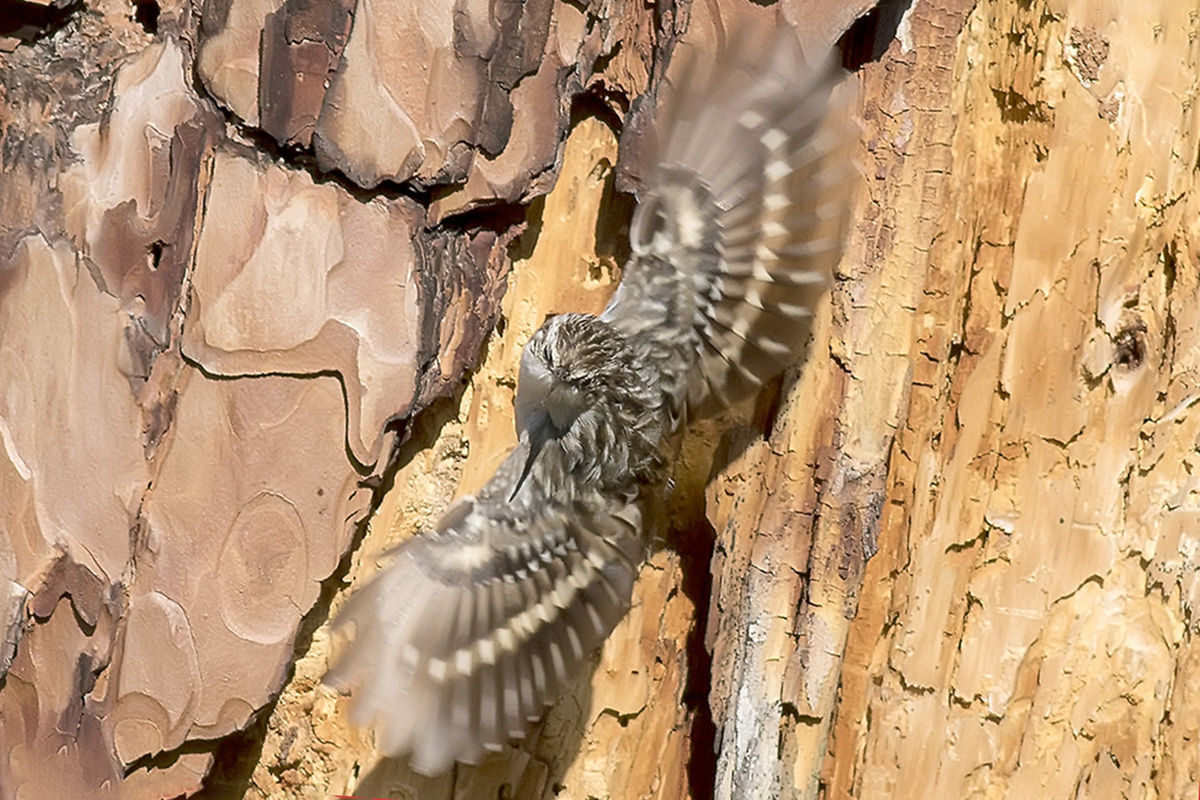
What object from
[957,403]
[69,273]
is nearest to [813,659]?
[957,403]

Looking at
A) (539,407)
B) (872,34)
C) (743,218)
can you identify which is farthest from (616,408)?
(872,34)

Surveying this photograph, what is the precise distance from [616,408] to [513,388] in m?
0.17

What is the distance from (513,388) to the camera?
2.07 meters

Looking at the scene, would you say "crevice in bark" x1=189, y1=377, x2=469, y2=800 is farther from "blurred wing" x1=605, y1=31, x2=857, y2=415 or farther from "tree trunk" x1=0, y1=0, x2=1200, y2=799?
"blurred wing" x1=605, y1=31, x2=857, y2=415

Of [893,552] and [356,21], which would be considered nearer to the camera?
[356,21]

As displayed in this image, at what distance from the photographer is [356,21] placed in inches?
70.6

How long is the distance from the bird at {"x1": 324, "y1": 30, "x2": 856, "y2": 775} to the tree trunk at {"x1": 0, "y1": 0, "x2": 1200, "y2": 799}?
0.18 ft

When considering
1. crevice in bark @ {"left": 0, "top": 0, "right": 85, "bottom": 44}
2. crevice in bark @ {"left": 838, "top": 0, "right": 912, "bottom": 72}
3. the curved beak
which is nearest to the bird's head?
the curved beak

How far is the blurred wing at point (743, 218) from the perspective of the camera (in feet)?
6.16

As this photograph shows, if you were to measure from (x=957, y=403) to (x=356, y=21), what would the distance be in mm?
1042

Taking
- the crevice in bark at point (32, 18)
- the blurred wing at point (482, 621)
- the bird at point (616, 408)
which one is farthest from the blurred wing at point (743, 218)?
the crevice in bark at point (32, 18)

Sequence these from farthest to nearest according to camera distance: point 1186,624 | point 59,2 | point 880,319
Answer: point 1186,624, point 880,319, point 59,2

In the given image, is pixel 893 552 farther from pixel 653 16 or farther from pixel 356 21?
pixel 356 21

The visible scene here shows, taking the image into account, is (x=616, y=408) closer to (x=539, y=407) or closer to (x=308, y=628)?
(x=539, y=407)
